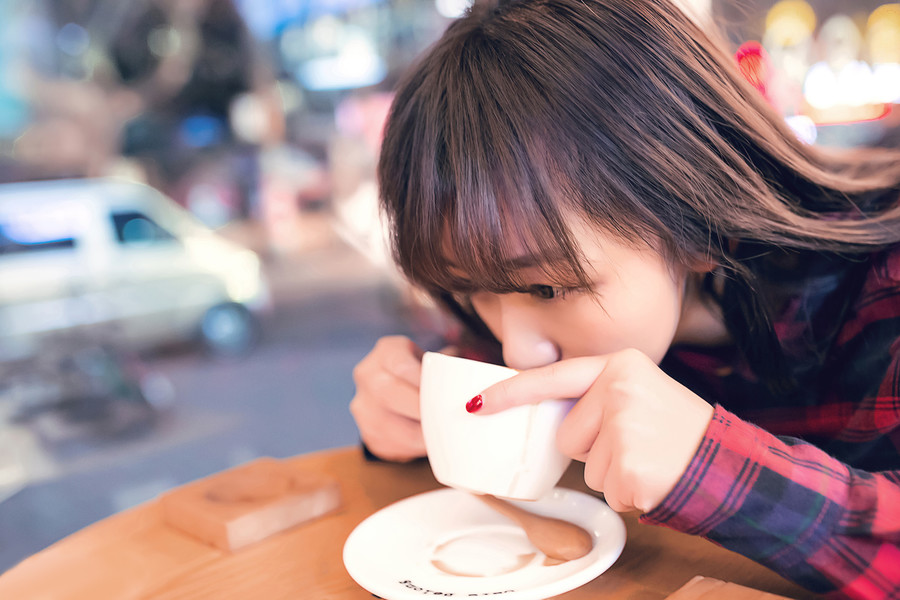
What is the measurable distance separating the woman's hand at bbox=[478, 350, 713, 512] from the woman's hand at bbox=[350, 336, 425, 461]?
0.79 ft

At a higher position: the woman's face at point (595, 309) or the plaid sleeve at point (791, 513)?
the woman's face at point (595, 309)

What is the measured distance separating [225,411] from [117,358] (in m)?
0.85

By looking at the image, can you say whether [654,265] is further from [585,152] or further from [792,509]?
[792,509]

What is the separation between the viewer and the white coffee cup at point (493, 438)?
1.85 ft

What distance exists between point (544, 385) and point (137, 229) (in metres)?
3.70

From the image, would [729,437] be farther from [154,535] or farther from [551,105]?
[154,535]

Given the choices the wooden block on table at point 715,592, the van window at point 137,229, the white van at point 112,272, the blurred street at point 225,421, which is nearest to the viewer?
the wooden block on table at point 715,592

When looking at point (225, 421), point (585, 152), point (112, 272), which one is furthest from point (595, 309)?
point (112, 272)

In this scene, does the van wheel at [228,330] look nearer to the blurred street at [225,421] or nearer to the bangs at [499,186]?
the blurred street at [225,421]

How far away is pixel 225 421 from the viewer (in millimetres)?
3008

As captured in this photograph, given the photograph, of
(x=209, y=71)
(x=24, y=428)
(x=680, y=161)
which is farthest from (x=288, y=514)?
(x=209, y=71)

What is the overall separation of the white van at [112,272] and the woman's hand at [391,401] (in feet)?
10.9

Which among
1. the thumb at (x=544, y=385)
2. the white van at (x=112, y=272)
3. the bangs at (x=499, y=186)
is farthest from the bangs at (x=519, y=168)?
the white van at (x=112, y=272)

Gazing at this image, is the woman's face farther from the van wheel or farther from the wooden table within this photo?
the van wheel
